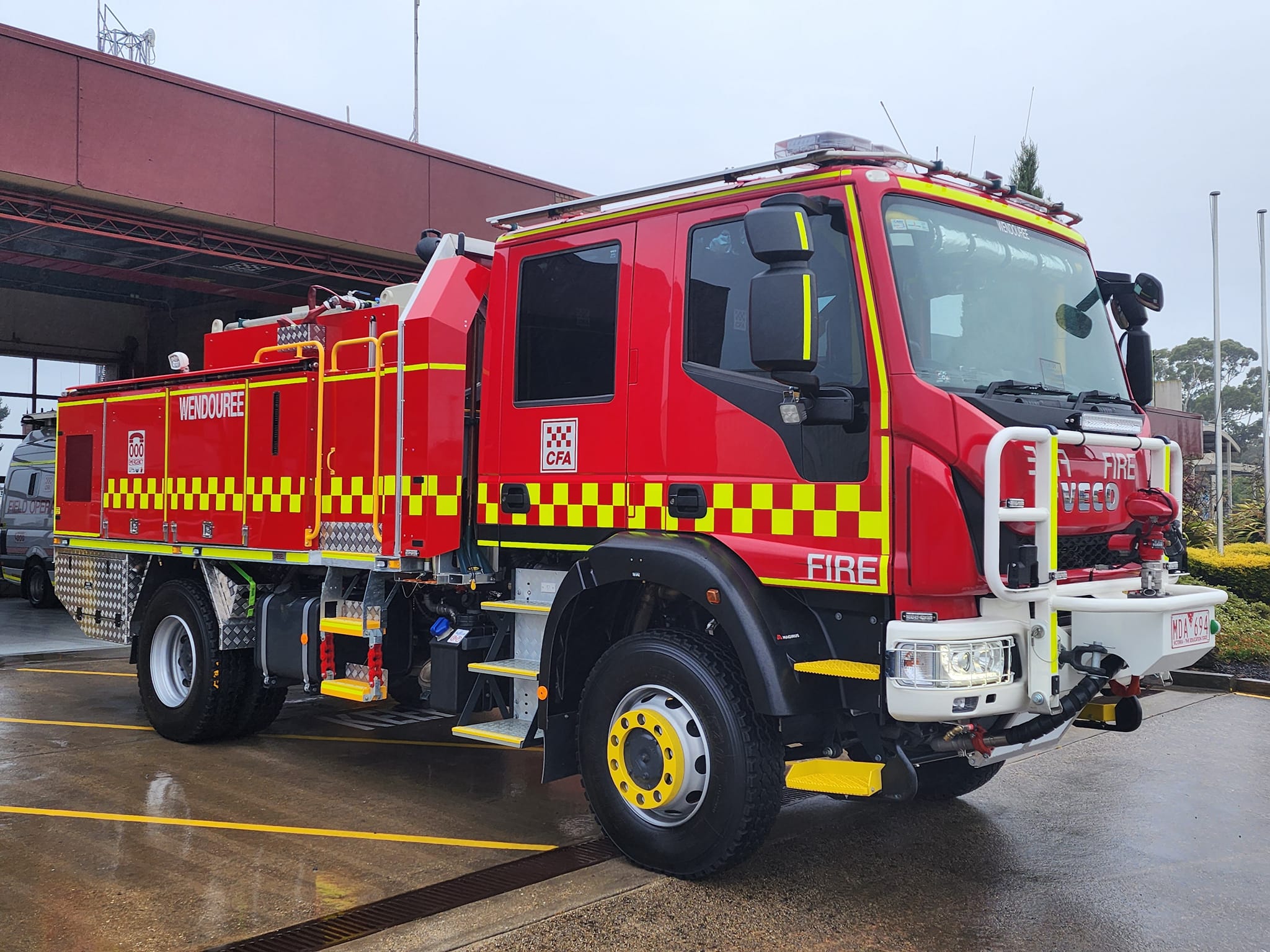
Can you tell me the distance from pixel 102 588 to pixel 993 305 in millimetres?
6841

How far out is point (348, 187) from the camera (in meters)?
13.0

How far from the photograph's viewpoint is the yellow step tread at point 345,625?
6418 millimetres

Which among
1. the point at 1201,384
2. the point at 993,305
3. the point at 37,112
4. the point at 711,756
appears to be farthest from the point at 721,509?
the point at 1201,384

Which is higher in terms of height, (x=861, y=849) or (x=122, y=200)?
(x=122, y=200)

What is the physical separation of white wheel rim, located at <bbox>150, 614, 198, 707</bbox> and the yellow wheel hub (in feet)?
13.2

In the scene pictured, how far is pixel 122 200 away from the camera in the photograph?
1150cm

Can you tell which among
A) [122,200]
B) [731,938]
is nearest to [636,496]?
[731,938]

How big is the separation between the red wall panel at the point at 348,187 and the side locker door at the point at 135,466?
5.00m

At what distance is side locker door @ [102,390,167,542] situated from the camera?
7797 mm

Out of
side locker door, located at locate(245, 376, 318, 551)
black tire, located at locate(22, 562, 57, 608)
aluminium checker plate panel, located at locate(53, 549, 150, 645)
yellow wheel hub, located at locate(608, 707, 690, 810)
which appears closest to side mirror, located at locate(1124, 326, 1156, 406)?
yellow wheel hub, located at locate(608, 707, 690, 810)

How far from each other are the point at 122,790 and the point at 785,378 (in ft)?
14.7

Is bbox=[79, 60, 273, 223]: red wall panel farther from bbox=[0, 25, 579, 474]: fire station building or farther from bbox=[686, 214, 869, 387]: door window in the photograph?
bbox=[686, 214, 869, 387]: door window

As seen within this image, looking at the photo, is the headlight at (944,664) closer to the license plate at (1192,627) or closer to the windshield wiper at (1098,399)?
the license plate at (1192,627)

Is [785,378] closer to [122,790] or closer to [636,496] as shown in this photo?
[636,496]
